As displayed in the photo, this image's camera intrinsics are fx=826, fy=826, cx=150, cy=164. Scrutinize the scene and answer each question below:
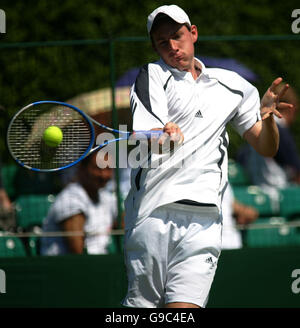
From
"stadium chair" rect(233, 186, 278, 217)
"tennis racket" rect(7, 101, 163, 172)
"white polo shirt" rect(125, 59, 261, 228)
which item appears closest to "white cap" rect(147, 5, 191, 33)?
"white polo shirt" rect(125, 59, 261, 228)

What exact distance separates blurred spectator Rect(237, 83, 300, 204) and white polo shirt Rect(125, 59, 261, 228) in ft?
7.60

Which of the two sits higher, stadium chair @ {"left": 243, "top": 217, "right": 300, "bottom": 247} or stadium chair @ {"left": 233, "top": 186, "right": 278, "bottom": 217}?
stadium chair @ {"left": 233, "top": 186, "right": 278, "bottom": 217}

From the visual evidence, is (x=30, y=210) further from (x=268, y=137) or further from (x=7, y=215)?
(x=268, y=137)

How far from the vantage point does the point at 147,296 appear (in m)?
4.22

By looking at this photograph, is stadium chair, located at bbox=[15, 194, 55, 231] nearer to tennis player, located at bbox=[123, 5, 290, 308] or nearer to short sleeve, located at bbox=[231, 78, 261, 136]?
tennis player, located at bbox=[123, 5, 290, 308]

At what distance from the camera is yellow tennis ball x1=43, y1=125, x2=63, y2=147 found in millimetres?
4664

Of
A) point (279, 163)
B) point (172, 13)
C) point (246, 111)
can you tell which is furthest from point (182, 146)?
point (279, 163)

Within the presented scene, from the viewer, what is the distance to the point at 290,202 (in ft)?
21.8

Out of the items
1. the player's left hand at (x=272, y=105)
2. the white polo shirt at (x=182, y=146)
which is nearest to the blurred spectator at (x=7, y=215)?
the white polo shirt at (x=182, y=146)

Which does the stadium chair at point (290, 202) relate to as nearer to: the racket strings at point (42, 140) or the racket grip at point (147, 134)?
the racket strings at point (42, 140)

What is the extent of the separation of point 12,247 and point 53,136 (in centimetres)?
174

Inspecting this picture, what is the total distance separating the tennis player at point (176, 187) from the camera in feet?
13.7

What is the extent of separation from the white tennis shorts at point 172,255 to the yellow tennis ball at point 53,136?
772mm

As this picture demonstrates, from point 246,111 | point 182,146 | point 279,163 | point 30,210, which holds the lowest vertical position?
point 30,210
